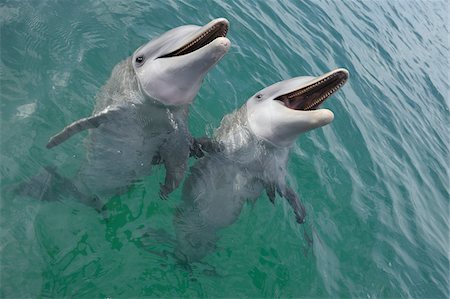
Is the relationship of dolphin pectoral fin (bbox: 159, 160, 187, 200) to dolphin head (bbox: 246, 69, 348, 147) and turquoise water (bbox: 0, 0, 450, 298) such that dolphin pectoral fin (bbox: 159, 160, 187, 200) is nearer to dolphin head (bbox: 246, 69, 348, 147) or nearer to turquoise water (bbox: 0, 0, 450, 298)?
turquoise water (bbox: 0, 0, 450, 298)

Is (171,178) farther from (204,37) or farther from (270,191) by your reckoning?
(204,37)

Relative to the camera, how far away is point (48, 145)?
6.14 meters

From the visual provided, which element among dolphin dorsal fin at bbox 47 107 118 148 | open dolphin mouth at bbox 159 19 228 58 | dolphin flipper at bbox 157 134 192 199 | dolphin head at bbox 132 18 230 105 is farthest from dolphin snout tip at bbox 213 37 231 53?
dolphin dorsal fin at bbox 47 107 118 148

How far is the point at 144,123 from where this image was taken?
6.46 metres

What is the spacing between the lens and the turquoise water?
5492 mm

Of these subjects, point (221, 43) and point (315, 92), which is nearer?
point (221, 43)

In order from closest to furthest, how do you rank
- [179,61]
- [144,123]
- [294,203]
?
[179,61] < [144,123] < [294,203]

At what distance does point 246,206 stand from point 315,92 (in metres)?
1.92

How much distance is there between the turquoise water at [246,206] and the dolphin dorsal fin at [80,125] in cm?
22

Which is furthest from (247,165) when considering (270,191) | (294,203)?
(294,203)

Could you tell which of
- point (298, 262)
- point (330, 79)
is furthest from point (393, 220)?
point (330, 79)

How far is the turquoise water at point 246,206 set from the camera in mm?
5492

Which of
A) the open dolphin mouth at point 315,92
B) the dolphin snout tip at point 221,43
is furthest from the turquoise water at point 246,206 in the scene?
the dolphin snout tip at point 221,43

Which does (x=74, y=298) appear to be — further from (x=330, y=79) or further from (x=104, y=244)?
(x=330, y=79)
